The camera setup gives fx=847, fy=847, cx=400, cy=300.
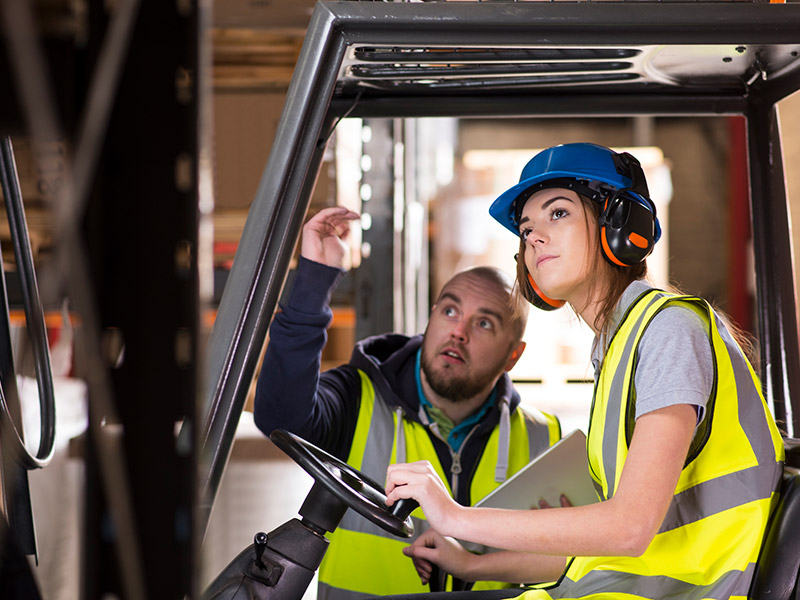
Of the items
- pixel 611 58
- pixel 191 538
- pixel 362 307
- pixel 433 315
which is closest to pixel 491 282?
pixel 433 315

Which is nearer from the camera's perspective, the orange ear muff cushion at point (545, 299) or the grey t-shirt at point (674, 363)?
the grey t-shirt at point (674, 363)

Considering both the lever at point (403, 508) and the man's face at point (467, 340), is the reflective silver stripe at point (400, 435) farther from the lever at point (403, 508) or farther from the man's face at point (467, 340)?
the lever at point (403, 508)

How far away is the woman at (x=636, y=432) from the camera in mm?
1536

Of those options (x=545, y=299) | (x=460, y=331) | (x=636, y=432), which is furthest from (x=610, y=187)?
(x=460, y=331)

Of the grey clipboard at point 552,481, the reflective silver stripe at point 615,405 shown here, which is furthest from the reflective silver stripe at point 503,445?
the reflective silver stripe at point 615,405

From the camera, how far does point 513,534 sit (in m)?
1.59

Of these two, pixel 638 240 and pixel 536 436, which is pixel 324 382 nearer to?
pixel 536 436

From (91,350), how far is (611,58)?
1.59 meters

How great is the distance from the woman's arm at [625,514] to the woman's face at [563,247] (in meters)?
0.45

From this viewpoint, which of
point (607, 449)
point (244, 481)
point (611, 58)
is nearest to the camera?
point (607, 449)

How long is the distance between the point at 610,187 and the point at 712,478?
0.67 metres

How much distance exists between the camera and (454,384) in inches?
112

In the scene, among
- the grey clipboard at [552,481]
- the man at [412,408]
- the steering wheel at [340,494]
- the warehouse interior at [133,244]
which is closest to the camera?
the warehouse interior at [133,244]

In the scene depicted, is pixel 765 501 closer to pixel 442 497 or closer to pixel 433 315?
pixel 442 497
